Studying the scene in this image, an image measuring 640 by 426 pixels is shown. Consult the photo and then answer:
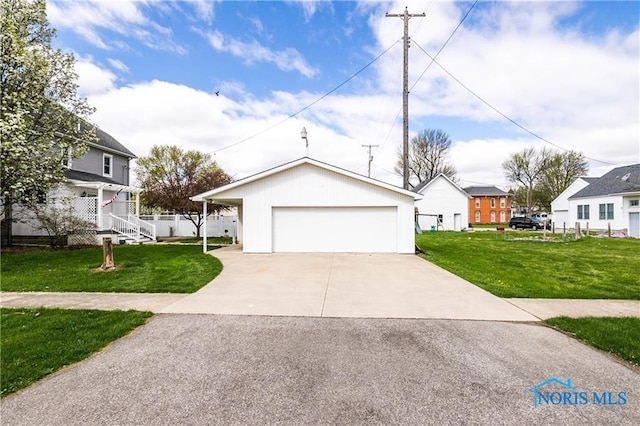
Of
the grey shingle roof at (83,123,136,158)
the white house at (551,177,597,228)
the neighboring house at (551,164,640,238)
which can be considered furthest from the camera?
the white house at (551,177,597,228)

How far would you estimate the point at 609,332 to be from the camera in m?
4.17

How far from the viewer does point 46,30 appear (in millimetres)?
10484

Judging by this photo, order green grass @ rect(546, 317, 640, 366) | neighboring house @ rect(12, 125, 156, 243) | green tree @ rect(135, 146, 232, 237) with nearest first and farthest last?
green grass @ rect(546, 317, 640, 366) → neighboring house @ rect(12, 125, 156, 243) → green tree @ rect(135, 146, 232, 237)

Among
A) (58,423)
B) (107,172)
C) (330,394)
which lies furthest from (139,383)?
(107,172)

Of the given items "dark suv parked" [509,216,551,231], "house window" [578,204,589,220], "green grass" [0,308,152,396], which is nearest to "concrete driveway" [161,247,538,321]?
"green grass" [0,308,152,396]

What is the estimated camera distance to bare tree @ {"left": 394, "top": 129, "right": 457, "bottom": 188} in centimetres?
4294

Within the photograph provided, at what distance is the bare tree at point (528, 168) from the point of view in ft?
139

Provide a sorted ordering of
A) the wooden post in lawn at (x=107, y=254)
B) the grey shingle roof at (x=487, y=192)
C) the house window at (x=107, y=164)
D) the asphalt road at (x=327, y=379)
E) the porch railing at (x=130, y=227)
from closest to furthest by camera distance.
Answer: the asphalt road at (x=327, y=379)
the wooden post in lawn at (x=107, y=254)
the porch railing at (x=130, y=227)
the house window at (x=107, y=164)
the grey shingle roof at (x=487, y=192)

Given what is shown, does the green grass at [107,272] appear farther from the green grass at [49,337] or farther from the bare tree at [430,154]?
the bare tree at [430,154]

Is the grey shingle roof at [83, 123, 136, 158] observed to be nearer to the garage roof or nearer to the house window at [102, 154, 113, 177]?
the house window at [102, 154, 113, 177]

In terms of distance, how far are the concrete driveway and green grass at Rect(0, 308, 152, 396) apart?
2.97ft

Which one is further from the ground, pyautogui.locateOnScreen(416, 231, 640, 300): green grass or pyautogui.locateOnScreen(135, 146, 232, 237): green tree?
pyautogui.locateOnScreen(135, 146, 232, 237): green tree

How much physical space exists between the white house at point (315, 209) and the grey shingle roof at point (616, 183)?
Answer: 22123 millimetres

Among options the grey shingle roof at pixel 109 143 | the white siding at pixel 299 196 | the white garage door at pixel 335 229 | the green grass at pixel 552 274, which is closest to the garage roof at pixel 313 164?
the white siding at pixel 299 196
